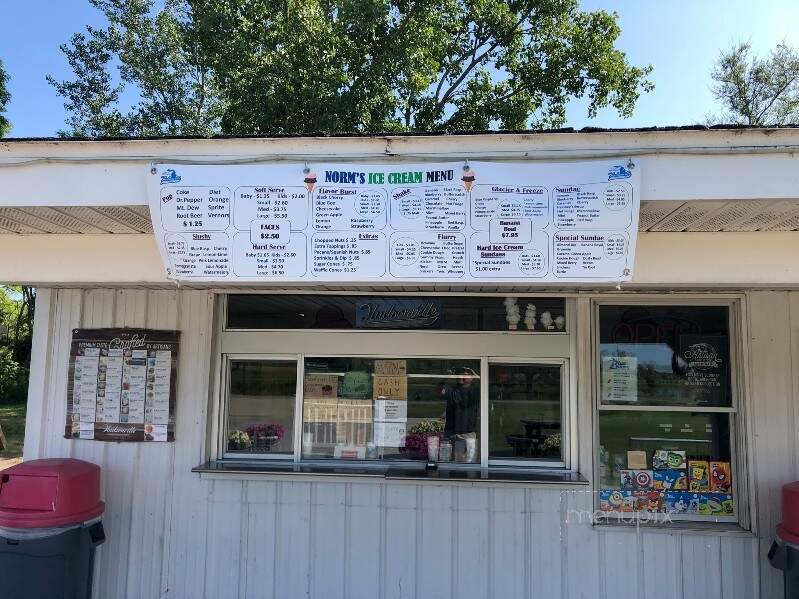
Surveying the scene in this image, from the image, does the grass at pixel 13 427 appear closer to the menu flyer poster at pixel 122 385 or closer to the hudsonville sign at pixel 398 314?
the menu flyer poster at pixel 122 385

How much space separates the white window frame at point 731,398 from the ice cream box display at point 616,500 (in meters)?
0.06

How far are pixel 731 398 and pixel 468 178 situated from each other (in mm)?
2981

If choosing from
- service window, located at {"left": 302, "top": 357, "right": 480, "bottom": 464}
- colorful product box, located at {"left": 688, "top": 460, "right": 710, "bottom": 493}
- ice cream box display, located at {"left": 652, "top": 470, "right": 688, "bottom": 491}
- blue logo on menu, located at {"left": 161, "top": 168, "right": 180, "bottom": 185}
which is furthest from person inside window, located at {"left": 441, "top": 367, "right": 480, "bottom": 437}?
blue logo on menu, located at {"left": 161, "top": 168, "right": 180, "bottom": 185}

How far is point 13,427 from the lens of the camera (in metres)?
15.5

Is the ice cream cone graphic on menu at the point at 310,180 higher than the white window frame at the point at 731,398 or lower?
higher

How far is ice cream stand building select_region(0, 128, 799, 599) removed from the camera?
3.92m

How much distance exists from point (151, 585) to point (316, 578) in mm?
1328

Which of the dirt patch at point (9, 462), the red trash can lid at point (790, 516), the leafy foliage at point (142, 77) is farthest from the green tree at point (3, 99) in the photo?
the red trash can lid at point (790, 516)

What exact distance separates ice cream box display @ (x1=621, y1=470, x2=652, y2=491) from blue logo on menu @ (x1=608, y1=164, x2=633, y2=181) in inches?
103

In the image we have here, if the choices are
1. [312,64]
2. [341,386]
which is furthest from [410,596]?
[312,64]

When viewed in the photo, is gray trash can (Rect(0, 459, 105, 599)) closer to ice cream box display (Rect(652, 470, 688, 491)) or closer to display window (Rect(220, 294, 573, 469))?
display window (Rect(220, 294, 573, 469))

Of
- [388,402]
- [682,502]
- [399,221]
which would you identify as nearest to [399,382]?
[388,402]

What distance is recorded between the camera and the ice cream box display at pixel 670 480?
488 centimetres

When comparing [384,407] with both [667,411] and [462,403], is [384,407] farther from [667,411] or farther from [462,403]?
[667,411]
